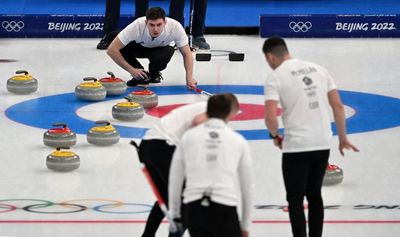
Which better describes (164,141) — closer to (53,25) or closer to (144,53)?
(144,53)

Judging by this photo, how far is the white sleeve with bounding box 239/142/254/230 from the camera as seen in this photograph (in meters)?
6.95

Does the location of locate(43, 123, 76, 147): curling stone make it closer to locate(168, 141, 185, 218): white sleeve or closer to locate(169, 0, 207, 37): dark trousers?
locate(168, 141, 185, 218): white sleeve

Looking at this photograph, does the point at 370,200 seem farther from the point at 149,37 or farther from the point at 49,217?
the point at 149,37

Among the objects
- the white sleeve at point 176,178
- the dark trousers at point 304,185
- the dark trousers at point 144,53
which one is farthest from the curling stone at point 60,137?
the white sleeve at point 176,178

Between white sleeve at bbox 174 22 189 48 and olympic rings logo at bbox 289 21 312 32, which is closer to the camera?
white sleeve at bbox 174 22 189 48

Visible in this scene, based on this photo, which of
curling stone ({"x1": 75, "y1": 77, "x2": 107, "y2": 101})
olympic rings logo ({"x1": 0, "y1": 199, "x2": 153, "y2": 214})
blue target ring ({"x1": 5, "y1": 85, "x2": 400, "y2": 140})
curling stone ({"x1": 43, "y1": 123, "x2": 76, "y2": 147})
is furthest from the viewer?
curling stone ({"x1": 75, "y1": 77, "x2": 107, "y2": 101})

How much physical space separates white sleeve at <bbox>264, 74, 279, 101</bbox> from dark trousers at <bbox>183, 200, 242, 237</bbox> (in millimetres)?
1507

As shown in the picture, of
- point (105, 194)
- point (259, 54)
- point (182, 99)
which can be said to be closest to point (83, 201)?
point (105, 194)

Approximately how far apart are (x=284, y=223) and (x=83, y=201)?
183cm

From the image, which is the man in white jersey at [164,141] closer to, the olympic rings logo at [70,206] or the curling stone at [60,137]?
the olympic rings logo at [70,206]

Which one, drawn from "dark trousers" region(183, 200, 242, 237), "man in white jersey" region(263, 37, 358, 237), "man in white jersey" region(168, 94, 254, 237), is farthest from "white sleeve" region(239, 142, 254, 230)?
"man in white jersey" region(263, 37, 358, 237)

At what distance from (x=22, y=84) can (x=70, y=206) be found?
201 inches

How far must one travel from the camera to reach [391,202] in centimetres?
1001

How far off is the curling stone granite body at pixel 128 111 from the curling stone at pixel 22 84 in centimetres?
205
